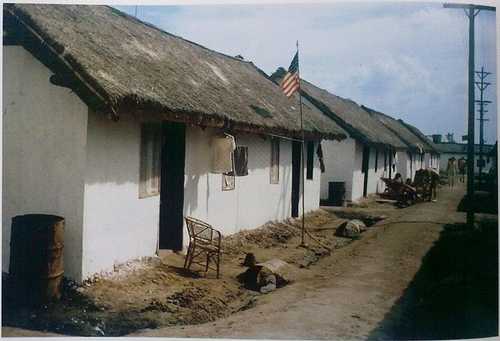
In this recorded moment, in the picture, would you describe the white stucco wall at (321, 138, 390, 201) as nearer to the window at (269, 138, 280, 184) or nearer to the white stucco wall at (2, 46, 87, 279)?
the window at (269, 138, 280, 184)

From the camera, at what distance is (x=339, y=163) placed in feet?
57.9

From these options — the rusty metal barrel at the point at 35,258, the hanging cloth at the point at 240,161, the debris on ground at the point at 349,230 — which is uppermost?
the hanging cloth at the point at 240,161

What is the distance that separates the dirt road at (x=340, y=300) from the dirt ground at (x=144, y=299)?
0.31 metres

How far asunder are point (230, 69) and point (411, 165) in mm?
19506

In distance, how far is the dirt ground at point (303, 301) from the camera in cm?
512

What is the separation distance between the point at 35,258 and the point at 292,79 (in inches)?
233

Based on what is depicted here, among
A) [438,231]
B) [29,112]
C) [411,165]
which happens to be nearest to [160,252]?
[29,112]

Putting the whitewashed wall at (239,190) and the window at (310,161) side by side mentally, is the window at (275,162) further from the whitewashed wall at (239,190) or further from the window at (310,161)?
the window at (310,161)

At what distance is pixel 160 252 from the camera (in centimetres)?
761

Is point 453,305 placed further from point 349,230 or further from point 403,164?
point 403,164

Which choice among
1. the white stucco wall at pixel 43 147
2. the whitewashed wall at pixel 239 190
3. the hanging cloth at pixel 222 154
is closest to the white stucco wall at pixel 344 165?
the whitewashed wall at pixel 239 190

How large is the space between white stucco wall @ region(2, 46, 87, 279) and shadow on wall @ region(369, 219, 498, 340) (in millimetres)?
3582

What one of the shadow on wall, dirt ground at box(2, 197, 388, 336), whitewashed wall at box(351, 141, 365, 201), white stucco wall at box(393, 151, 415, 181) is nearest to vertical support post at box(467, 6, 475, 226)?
the shadow on wall

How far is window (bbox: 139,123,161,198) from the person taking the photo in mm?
7031
